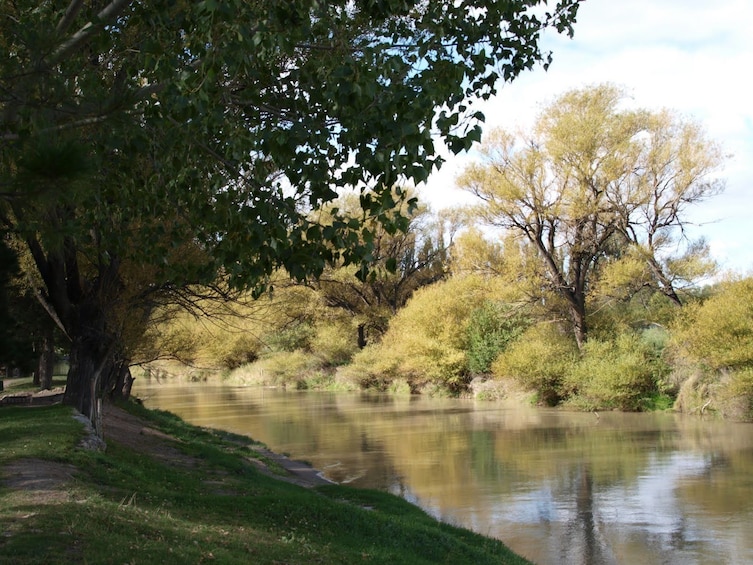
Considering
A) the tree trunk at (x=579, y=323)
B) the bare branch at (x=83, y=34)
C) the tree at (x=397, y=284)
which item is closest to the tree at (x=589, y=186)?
the tree trunk at (x=579, y=323)

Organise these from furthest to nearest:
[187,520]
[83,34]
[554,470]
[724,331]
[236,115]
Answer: [724,331], [554,470], [187,520], [236,115], [83,34]

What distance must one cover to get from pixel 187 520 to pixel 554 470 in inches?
555

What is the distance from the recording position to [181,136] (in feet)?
23.1

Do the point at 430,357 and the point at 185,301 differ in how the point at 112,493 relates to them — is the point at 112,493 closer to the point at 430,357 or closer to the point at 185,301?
the point at 185,301

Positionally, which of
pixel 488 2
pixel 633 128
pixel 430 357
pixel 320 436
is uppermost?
pixel 633 128

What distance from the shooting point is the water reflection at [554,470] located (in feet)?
48.4

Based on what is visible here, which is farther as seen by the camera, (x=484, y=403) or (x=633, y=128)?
(x=484, y=403)

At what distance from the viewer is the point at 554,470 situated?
70.8ft

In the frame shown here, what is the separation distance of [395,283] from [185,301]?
41.3 metres

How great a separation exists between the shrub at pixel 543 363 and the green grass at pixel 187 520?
74.1ft

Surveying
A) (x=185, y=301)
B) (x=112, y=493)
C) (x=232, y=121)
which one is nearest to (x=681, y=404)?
(x=185, y=301)

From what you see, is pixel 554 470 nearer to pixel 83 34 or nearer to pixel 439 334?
pixel 83 34

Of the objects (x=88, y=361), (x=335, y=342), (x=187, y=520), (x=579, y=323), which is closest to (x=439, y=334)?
(x=579, y=323)

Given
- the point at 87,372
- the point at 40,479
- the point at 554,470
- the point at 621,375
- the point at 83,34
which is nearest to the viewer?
the point at 83,34
